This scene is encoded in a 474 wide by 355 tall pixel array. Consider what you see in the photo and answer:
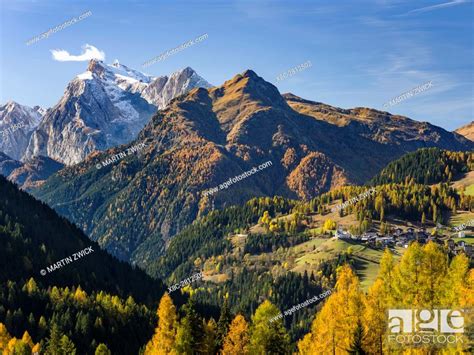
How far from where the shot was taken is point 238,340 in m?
92.0

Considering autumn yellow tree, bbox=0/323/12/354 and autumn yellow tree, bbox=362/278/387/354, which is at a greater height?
autumn yellow tree, bbox=0/323/12/354

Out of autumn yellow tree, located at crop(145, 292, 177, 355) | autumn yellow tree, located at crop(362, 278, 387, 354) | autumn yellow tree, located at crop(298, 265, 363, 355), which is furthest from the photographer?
autumn yellow tree, located at crop(145, 292, 177, 355)

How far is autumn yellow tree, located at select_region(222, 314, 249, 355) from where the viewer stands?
9188 centimetres

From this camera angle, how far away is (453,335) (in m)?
80.1

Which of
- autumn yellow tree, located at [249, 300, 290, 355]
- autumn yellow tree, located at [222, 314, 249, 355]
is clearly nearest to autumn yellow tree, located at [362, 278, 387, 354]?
autumn yellow tree, located at [249, 300, 290, 355]

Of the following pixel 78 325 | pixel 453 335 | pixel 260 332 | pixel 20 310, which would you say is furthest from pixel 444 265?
pixel 20 310

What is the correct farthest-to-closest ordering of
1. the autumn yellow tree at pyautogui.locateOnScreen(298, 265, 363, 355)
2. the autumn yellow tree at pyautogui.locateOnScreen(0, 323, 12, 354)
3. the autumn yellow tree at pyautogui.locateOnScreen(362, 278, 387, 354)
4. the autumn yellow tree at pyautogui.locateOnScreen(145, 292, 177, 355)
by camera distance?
the autumn yellow tree at pyautogui.locateOnScreen(0, 323, 12, 354)
the autumn yellow tree at pyautogui.locateOnScreen(145, 292, 177, 355)
the autumn yellow tree at pyautogui.locateOnScreen(298, 265, 363, 355)
the autumn yellow tree at pyautogui.locateOnScreen(362, 278, 387, 354)

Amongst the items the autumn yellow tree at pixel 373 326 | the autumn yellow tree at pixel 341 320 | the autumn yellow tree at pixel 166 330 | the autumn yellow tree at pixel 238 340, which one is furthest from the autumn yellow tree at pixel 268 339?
the autumn yellow tree at pixel 373 326

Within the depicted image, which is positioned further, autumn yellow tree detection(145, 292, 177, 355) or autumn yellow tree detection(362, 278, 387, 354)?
autumn yellow tree detection(145, 292, 177, 355)

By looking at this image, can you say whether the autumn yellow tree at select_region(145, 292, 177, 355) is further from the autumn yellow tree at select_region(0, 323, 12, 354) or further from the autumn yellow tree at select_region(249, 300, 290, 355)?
the autumn yellow tree at select_region(0, 323, 12, 354)

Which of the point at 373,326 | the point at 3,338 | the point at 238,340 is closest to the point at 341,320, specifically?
the point at 373,326

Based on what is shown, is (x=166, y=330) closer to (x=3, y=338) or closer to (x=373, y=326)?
(x=373, y=326)

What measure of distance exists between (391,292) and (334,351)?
12274 mm

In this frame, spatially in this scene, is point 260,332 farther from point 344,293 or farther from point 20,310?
point 20,310
